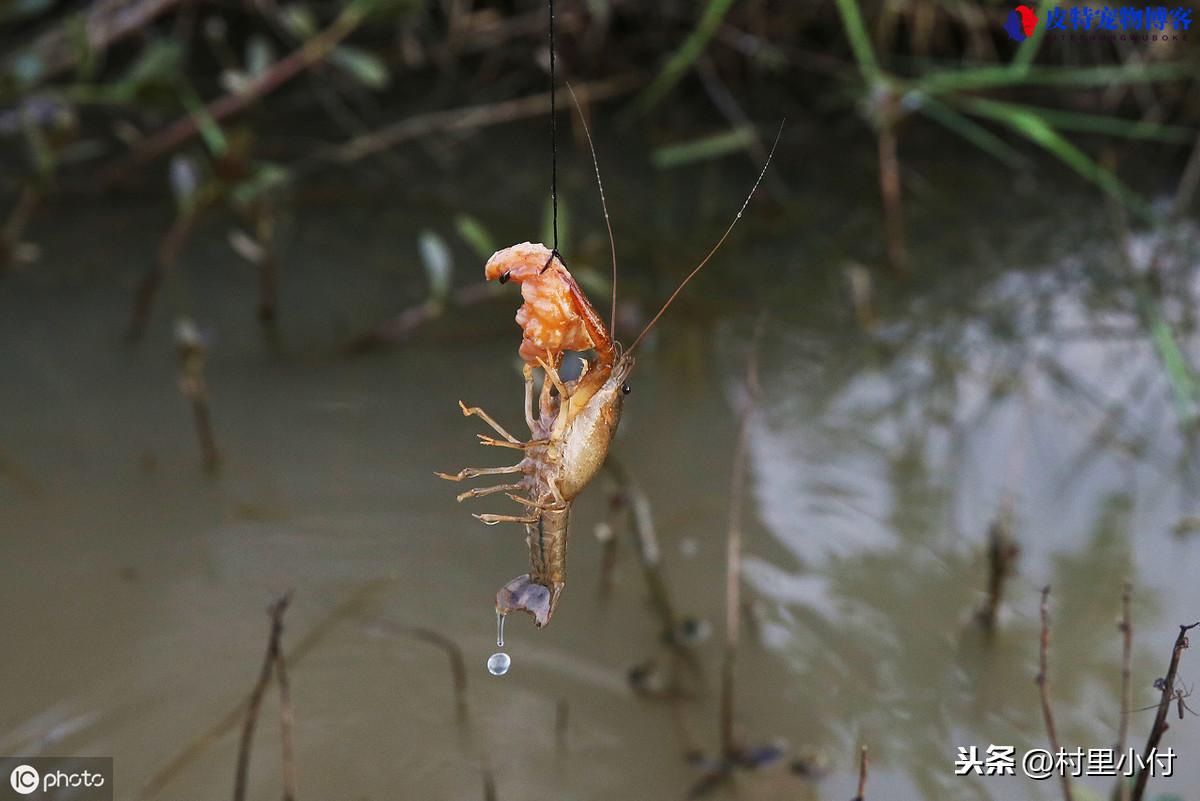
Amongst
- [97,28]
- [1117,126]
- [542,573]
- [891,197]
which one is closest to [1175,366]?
[891,197]

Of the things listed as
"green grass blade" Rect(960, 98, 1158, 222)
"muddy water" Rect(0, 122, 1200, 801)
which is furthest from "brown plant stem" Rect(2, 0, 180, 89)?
"green grass blade" Rect(960, 98, 1158, 222)

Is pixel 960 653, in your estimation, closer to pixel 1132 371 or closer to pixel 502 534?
pixel 502 534

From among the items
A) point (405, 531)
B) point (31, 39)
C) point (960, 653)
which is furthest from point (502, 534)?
point (31, 39)

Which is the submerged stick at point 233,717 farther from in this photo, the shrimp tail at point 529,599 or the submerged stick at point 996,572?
the submerged stick at point 996,572

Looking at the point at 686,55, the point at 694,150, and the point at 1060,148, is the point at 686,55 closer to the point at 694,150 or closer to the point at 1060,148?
the point at 694,150

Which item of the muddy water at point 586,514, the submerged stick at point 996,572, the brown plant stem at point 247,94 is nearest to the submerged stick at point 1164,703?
the muddy water at point 586,514
